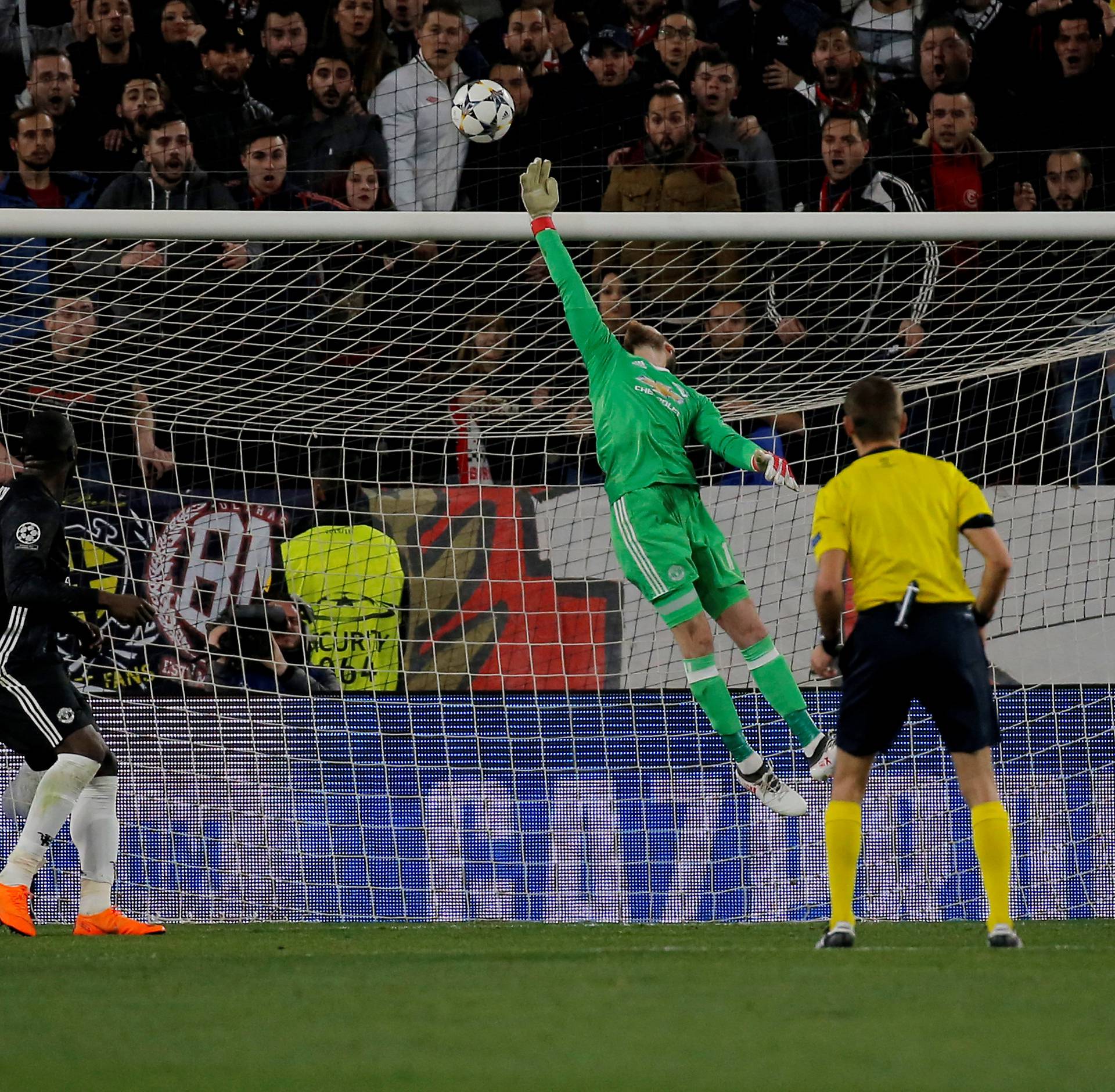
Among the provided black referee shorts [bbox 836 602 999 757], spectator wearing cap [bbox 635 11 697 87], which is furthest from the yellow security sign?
spectator wearing cap [bbox 635 11 697 87]

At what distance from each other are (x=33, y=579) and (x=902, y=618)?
326 centimetres

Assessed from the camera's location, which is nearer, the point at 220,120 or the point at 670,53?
the point at 220,120

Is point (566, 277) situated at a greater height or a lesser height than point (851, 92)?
lesser

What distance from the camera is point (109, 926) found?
22.1ft

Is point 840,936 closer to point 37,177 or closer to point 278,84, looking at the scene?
point 37,177

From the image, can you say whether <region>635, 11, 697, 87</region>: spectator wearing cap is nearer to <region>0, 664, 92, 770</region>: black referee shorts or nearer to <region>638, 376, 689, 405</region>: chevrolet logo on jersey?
<region>638, 376, 689, 405</region>: chevrolet logo on jersey

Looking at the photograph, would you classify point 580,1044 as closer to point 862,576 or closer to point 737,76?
point 862,576

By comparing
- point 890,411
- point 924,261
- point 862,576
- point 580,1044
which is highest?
point 924,261

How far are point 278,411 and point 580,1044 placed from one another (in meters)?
5.45

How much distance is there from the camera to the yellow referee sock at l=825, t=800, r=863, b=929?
5.18m

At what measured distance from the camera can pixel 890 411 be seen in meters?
5.23

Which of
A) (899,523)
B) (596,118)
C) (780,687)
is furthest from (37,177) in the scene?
(899,523)

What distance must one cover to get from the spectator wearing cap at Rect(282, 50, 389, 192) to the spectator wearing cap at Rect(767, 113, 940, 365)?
2901 mm

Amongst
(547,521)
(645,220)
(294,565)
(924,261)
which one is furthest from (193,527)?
(924,261)
